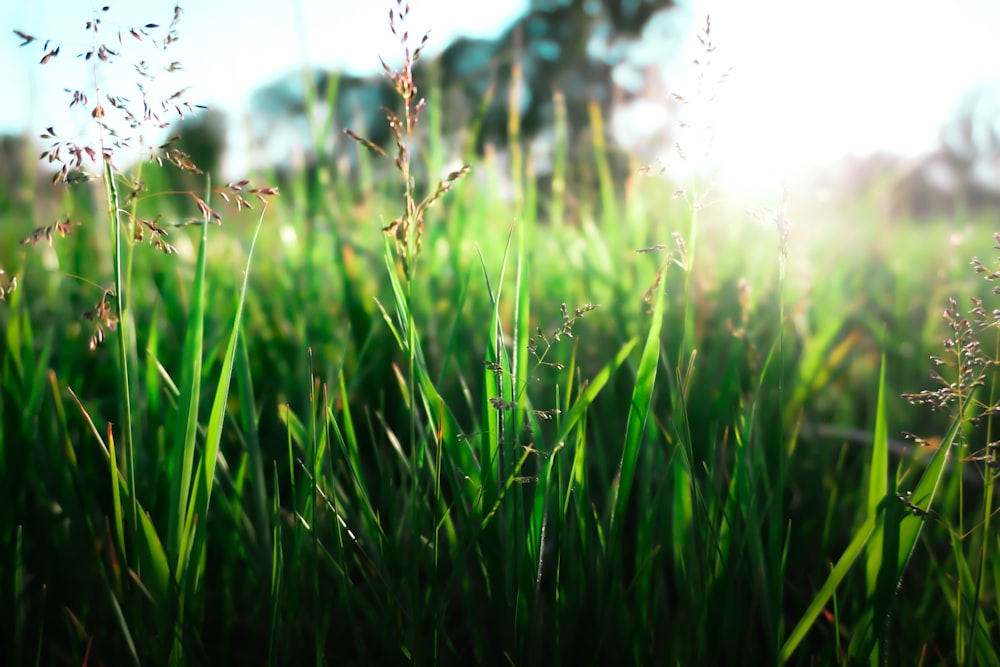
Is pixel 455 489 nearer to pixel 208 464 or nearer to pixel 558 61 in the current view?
pixel 208 464

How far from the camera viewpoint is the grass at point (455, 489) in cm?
72

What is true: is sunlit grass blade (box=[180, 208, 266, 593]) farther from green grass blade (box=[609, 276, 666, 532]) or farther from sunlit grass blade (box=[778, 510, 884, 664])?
sunlit grass blade (box=[778, 510, 884, 664])

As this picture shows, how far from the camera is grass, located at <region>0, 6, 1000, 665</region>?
28.5 inches

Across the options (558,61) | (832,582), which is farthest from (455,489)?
(558,61)

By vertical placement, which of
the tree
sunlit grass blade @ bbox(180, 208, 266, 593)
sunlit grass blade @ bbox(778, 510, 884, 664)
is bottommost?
sunlit grass blade @ bbox(778, 510, 884, 664)

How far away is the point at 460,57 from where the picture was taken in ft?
63.4

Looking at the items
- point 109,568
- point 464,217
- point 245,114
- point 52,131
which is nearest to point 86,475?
point 109,568

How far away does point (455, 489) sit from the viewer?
0.90m

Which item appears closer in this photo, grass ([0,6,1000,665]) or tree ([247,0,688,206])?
grass ([0,6,1000,665])

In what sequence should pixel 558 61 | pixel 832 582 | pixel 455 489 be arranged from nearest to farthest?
1. pixel 832 582
2. pixel 455 489
3. pixel 558 61

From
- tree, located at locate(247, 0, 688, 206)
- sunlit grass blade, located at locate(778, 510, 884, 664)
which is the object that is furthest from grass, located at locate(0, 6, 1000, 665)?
tree, located at locate(247, 0, 688, 206)

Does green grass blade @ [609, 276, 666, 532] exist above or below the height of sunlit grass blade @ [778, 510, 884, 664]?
above

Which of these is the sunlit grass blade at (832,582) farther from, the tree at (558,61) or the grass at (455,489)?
the tree at (558,61)

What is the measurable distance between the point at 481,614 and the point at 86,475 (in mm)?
673
